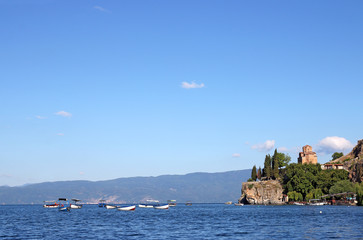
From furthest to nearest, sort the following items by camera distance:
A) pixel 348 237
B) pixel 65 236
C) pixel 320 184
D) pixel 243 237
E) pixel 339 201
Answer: pixel 320 184
pixel 339 201
pixel 65 236
pixel 243 237
pixel 348 237

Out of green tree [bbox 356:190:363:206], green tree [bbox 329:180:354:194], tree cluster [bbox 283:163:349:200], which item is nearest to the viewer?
green tree [bbox 356:190:363:206]

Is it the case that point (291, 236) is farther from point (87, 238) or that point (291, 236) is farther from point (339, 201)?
point (339, 201)

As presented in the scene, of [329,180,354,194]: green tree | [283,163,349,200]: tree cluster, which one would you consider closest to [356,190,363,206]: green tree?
[329,180,354,194]: green tree

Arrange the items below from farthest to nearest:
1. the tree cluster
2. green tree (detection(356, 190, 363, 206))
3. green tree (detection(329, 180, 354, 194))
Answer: the tree cluster, green tree (detection(329, 180, 354, 194)), green tree (detection(356, 190, 363, 206))

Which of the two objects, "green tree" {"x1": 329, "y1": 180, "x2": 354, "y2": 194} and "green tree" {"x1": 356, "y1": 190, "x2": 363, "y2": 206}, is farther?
"green tree" {"x1": 329, "y1": 180, "x2": 354, "y2": 194}

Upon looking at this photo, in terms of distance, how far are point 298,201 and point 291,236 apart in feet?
502

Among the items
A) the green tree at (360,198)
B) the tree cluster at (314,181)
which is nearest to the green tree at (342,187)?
the tree cluster at (314,181)

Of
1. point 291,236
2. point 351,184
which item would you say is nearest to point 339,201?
point 351,184

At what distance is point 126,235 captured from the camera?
189 feet

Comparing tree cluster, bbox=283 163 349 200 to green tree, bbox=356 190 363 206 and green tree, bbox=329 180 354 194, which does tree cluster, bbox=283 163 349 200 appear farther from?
green tree, bbox=356 190 363 206

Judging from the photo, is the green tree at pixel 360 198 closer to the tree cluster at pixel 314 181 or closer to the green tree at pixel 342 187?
the green tree at pixel 342 187

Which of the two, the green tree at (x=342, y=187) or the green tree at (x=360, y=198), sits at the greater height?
the green tree at (x=342, y=187)

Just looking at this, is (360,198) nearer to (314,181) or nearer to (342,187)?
(342,187)

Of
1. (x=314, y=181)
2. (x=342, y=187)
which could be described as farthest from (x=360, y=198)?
(x=314, y=181)
